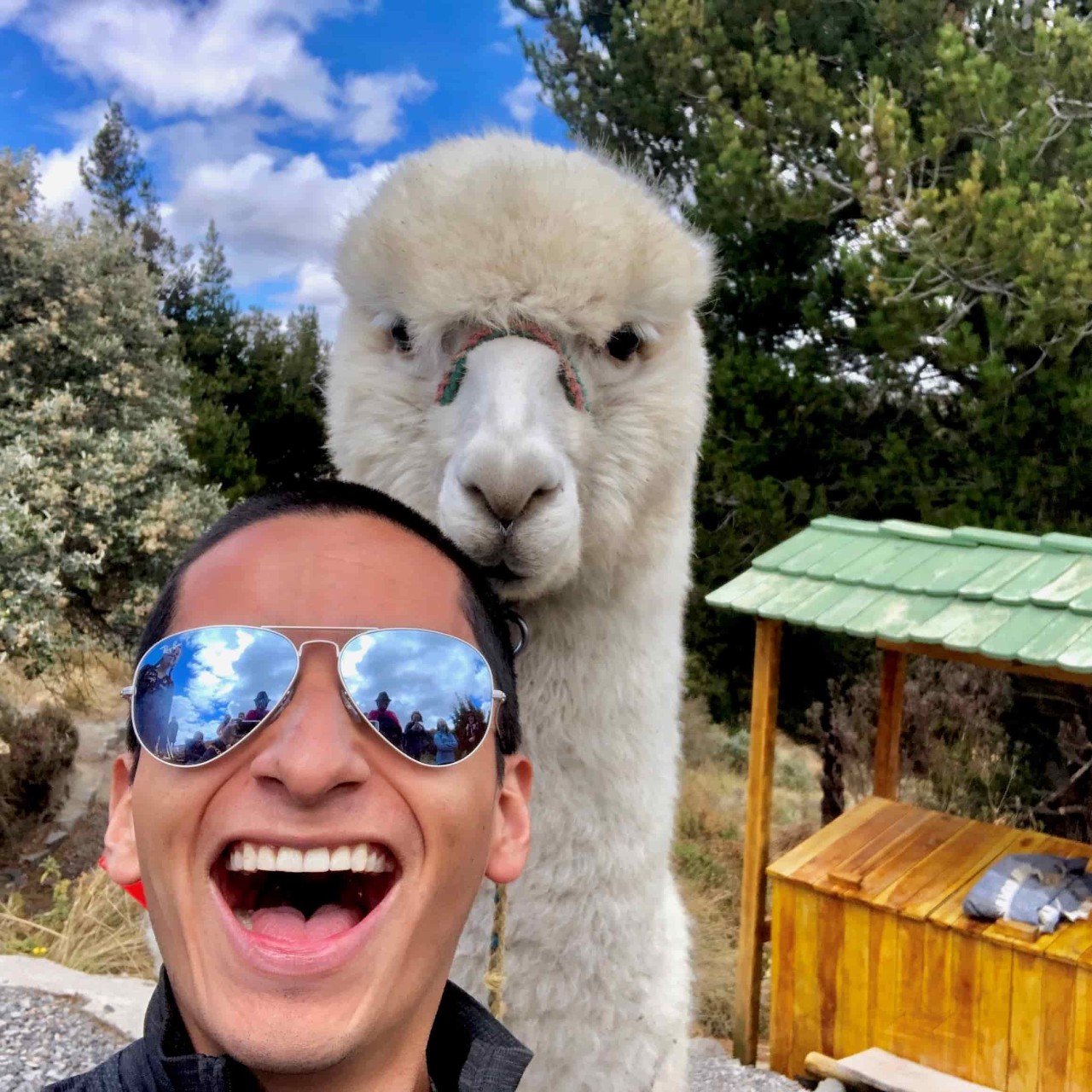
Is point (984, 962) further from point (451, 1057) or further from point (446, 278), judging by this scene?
point (446, 278)

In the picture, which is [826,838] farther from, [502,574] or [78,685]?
[78,685]

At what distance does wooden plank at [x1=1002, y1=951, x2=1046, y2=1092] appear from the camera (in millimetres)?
2645

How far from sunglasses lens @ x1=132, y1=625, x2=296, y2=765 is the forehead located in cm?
3

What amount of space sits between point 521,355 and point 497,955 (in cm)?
73

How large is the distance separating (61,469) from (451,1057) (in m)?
4.82

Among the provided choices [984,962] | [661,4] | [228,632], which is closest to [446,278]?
[228,632]

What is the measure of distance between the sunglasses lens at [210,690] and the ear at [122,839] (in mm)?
143

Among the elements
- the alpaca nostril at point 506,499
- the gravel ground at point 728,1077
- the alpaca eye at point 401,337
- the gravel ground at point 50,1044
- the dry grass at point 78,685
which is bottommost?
the gravel ground at point 728,1077

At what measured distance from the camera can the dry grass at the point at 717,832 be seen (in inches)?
192

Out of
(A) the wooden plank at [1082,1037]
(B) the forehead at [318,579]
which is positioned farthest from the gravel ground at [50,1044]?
(B) the forehead at [318,579]

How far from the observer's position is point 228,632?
0.85 metres

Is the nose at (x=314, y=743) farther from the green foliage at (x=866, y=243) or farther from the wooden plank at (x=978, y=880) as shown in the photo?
the green foliage at (x=866, y=243)

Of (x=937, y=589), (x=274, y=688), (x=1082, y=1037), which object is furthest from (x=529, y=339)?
(x=1082, y=1037)

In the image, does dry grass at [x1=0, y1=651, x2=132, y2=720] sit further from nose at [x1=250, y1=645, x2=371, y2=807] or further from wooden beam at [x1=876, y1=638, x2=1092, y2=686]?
nose at [x1=250, y1=645, x2=371, y2=807]
